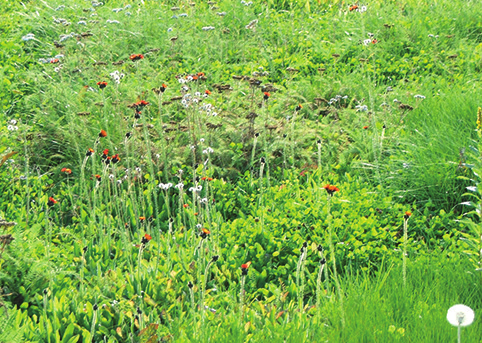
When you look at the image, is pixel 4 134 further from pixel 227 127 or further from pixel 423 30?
pixel 423 30

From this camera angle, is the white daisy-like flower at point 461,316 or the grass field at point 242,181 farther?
the grass field at point 242,181

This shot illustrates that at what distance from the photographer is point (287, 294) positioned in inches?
119

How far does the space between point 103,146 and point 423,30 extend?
13.5ft

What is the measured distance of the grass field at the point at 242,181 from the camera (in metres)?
2.62

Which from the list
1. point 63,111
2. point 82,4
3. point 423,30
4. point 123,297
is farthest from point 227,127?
point 82,4

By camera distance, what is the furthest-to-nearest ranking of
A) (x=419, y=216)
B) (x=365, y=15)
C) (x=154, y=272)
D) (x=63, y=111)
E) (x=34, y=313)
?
(x=365, y=15), (x=63, y=111), (x=419, y=216), (x=154, y=272), (x=34, y=313)

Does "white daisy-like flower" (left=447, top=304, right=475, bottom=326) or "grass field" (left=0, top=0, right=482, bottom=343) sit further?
"grass field" (left=0, top=0, right=482, bottom=343)

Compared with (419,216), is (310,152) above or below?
above

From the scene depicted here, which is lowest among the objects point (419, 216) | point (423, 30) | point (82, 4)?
point (419, 216)

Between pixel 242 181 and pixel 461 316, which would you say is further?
pixel 242 181

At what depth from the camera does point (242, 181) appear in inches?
173

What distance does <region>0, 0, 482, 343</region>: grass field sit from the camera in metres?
2.62

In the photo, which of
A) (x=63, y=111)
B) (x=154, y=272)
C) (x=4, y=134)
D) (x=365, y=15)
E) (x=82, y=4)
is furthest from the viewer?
(x=82, y=4)

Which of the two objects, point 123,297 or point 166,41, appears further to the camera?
point 166,41
